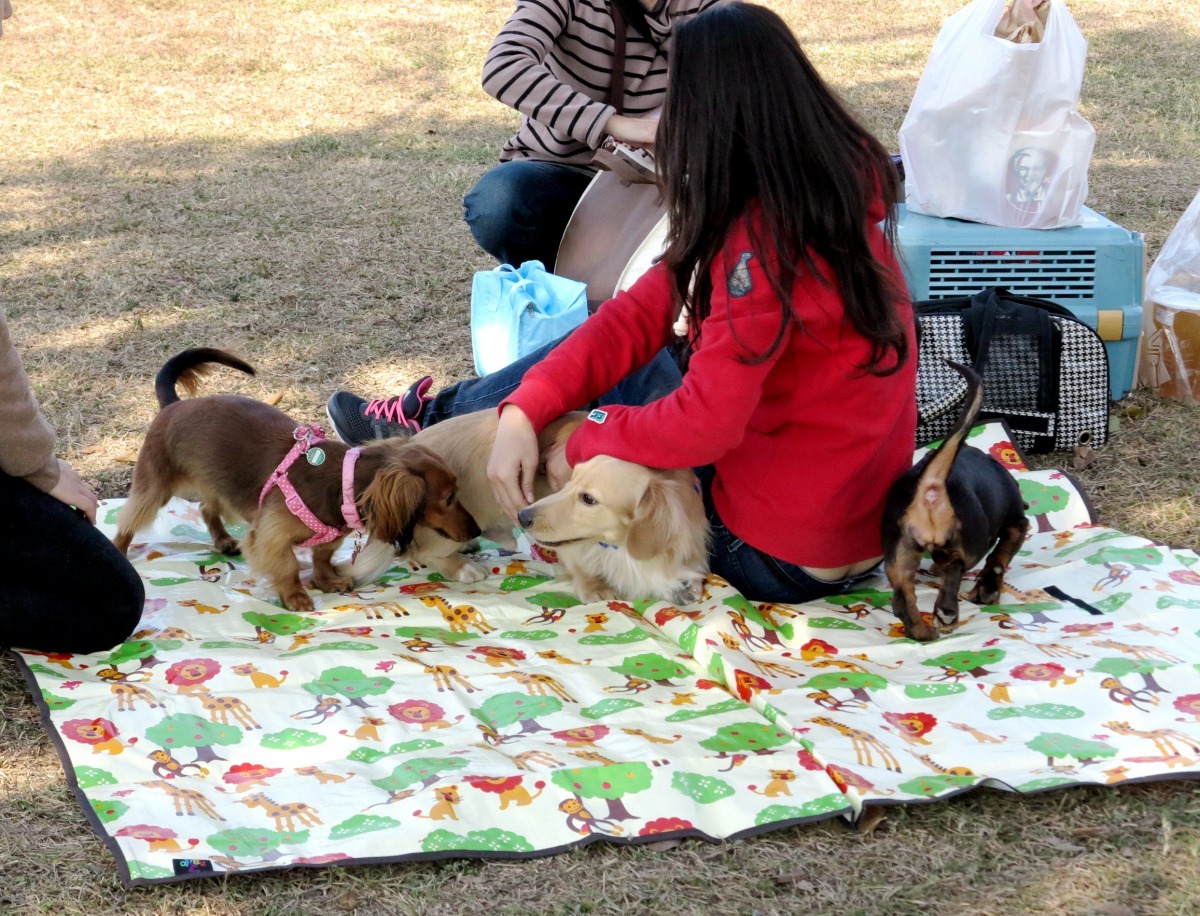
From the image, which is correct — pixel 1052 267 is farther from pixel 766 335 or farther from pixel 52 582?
pixel 52 582

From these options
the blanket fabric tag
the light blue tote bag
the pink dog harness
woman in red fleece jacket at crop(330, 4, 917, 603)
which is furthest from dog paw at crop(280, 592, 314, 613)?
the light blue tote bag

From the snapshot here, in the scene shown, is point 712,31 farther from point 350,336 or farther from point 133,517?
point 350,336

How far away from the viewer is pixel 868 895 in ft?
6.57

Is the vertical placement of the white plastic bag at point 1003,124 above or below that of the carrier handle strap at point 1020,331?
above

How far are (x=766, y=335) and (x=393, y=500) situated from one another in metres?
1.03

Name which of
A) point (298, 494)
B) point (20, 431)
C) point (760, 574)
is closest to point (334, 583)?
point (298, 494)

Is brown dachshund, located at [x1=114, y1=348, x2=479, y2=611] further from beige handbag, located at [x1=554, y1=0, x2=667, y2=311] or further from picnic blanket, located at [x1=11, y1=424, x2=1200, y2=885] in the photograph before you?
beige handbag, located at [x1=554, y1=0, x2=667, y2=311]

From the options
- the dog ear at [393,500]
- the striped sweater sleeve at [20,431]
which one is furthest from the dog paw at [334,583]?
the striped sweater sleeve at [20,431]

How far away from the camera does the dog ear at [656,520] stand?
8.94 ft

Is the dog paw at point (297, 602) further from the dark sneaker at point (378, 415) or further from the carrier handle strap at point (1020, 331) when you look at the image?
the carrier handle strap at point (1020, 331)

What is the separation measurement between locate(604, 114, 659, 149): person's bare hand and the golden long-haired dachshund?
1.14 m

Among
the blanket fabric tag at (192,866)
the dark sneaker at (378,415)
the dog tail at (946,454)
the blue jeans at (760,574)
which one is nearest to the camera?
the blanket fabric tag at (192,866)

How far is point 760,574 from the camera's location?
286cm

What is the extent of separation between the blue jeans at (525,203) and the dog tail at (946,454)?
208 centimetres
